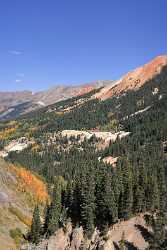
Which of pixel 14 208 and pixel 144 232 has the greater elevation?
pixel 14 208

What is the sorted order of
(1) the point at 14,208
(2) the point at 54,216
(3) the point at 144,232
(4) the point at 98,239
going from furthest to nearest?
(1) the point at 14,208 → (2) the point at 54,216 → (4) the point at 98,239 → (3) the point at 144,232

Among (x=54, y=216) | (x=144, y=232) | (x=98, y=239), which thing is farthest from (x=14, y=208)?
(x=144, y=232)

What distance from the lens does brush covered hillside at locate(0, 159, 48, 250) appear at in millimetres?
131000

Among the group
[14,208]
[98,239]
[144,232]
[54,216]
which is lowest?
[98,239]

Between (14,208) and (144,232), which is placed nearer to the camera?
(144,232)

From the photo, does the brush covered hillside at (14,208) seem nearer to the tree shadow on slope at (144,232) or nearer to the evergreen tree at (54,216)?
the evergreen tree at (54,216)

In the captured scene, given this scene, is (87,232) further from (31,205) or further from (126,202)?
(31,205)

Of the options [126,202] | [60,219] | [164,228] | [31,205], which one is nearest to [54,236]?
[60,219]

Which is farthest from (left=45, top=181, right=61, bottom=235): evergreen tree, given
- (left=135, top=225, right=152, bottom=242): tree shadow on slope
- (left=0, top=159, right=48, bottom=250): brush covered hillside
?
(left=135, top=225, right=152, bottom=242): tree shadow on slope

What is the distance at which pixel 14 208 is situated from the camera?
15750 centimetres

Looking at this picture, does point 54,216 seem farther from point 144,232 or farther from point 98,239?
point 144,232

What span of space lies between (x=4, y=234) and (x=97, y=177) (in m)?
31.3

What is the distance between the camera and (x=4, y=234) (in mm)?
131125

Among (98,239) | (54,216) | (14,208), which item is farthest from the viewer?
(14,208)
